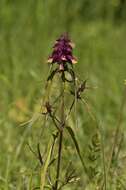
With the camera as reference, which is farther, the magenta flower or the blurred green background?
the blurred green background

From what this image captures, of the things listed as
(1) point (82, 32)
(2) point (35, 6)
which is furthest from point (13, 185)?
(1) point (82, 32)

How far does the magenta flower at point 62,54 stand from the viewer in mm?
1926

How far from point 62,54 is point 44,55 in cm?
328

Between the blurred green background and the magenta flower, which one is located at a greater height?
the blurred green background

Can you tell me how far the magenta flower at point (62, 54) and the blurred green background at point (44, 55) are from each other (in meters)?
0.88

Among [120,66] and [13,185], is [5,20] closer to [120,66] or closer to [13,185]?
[120,66]

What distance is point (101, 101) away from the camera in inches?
169

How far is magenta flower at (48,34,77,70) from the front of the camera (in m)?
1.93

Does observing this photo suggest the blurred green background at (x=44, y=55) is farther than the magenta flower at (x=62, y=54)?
Yes

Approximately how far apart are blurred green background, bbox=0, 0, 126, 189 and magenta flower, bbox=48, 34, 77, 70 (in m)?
0.88

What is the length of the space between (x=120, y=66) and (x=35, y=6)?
92cm

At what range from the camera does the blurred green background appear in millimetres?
3602

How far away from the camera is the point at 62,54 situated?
194 centimetres

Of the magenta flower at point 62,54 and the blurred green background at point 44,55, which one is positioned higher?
the blurred green background at point 44,55
